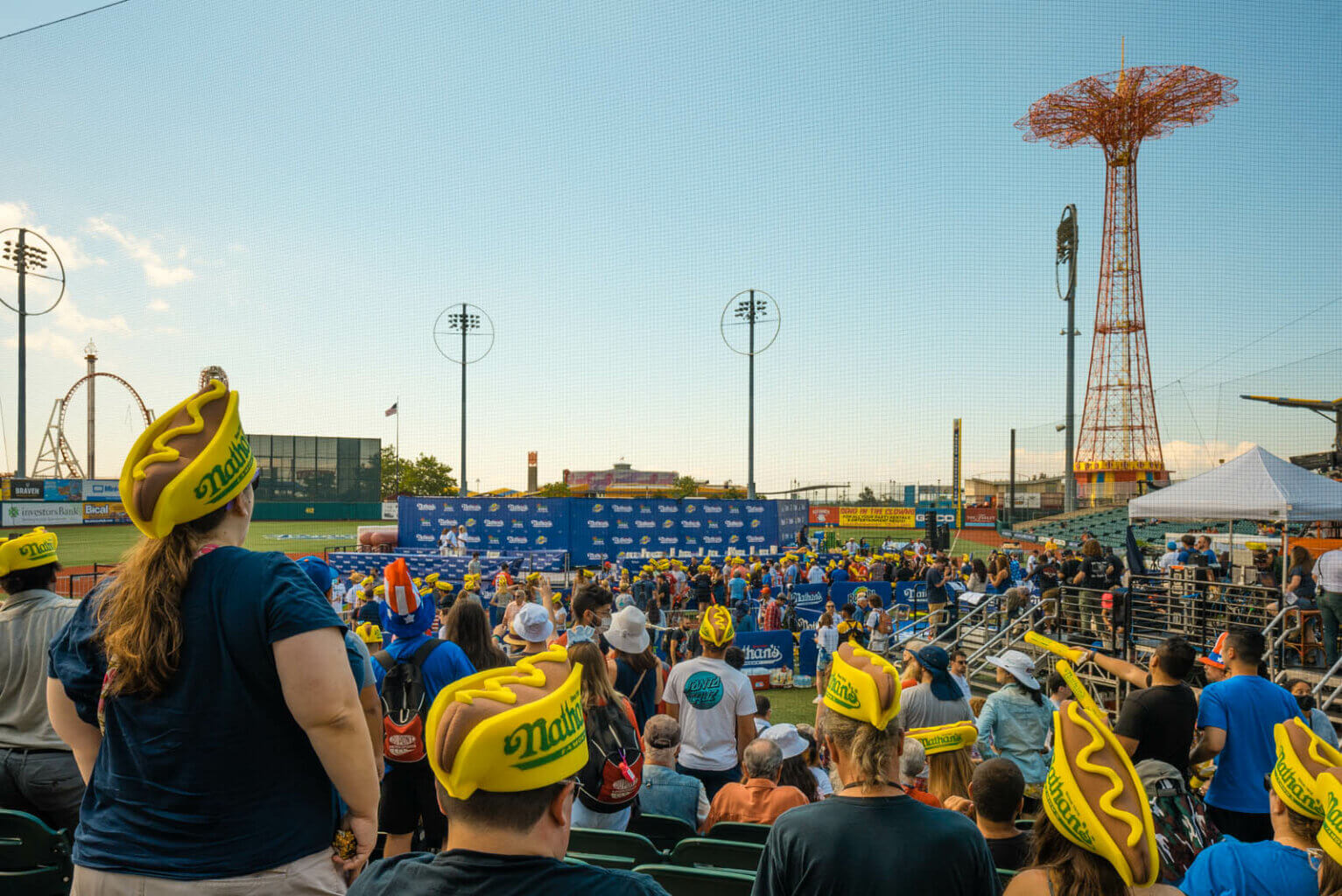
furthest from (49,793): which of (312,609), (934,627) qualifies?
(934,627)

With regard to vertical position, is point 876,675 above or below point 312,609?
below

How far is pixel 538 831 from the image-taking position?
3.84 ft

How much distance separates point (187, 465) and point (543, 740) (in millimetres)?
1012

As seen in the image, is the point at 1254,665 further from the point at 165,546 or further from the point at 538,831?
the point at 165,546

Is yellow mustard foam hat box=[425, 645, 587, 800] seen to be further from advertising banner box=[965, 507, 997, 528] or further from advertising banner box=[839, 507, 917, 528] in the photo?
advertising banner box=[965, 507, 997, 528]

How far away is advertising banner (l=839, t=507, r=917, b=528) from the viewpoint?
42625mm

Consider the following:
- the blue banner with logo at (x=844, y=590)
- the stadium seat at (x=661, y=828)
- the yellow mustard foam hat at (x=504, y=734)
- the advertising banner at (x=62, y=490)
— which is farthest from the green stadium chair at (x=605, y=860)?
the advertising banner at (x=62, y=490)

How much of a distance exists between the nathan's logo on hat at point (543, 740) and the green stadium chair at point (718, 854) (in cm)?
188

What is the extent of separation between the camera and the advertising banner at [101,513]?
46688 mm

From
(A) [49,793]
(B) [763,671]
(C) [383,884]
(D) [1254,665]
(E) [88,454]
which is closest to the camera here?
(C) [383,884]

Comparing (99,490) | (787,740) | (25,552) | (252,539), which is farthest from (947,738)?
(99,490)

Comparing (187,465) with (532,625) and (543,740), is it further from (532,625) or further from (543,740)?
(532,625)

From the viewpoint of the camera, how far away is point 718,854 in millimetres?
2869

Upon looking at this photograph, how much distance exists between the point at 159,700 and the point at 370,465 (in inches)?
2552
